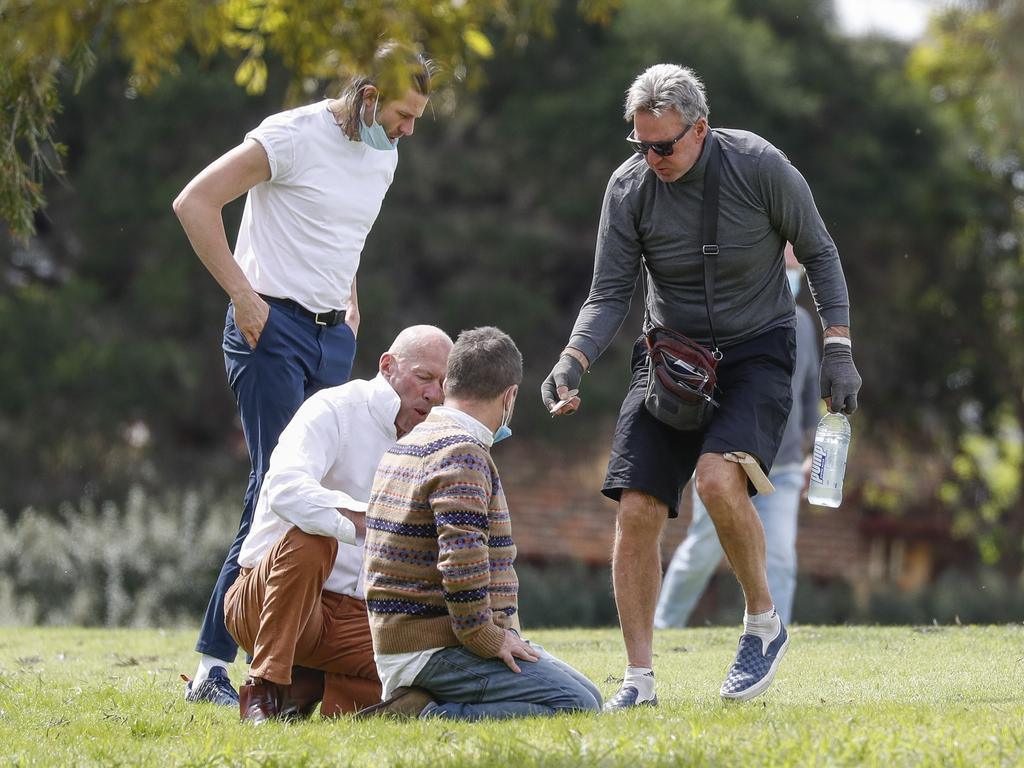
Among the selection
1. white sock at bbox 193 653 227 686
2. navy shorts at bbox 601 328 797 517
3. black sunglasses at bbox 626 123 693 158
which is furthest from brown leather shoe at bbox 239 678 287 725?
black sunglasses at bbox 626 123 693 158

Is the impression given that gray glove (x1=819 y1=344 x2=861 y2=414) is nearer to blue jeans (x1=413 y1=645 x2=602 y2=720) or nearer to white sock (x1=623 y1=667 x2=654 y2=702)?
white sock (x1=623 y1=667 x2=654 y2=702)

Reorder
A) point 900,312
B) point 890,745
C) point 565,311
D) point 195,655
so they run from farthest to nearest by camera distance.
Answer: point 900,312 < point 565,311 < point 195,655 < point 890,745

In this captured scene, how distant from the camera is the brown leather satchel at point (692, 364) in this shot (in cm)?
530

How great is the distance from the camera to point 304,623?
5.12 m

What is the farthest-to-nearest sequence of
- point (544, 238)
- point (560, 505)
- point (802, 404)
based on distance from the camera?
point (560, 505) < point (544, 238) < point (802, 404)

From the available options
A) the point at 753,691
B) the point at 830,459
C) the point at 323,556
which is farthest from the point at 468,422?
the point at 830,459

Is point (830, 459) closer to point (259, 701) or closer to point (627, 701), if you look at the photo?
point (627, 701)

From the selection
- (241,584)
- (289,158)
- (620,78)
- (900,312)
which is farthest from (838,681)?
(900,312)

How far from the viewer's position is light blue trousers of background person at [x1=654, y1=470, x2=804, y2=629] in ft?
28.4

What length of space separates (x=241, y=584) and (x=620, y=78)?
15.2 m

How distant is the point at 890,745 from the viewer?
4.13 meters

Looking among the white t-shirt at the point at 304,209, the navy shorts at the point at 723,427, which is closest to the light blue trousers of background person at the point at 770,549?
the navy shorts at the point at 723,427

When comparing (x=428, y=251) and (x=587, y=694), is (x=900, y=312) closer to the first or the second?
(x=428, y=251)

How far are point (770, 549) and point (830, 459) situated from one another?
3.13m
